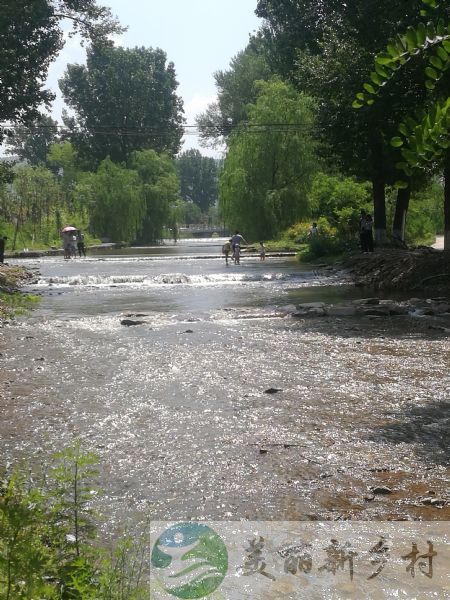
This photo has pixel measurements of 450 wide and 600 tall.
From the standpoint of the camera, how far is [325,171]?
48.5 meters

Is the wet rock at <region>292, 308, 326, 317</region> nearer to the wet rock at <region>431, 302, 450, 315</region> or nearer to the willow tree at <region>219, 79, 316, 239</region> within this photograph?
the wet rock at <region>431, 302, 450, 315</region>

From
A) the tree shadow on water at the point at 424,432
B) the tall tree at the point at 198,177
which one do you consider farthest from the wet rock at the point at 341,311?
the tall tree at the point at 198,177

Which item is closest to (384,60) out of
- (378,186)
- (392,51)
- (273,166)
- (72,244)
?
(392,51)

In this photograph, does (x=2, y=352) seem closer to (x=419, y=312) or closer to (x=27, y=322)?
(x=27, y=322)

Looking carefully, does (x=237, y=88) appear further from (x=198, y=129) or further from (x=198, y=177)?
(x=198, y=177)

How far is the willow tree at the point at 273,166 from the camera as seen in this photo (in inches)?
1834

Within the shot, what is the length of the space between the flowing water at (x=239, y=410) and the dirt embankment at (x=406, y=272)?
5835mm

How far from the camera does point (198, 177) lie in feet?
504

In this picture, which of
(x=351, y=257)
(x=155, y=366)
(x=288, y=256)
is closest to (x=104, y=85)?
(x=288, y=256)

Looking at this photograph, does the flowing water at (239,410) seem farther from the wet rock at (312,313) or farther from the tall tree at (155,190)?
the tall tree at (155,190)

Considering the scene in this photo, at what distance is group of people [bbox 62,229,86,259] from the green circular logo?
39841 millimetres

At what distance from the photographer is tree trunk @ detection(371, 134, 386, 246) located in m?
26.4

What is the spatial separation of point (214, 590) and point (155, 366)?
6387mm

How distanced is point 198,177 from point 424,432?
150 metres
